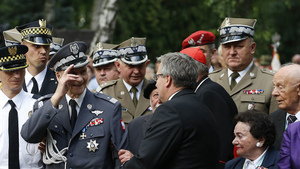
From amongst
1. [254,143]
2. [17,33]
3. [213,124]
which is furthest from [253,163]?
[17,33]

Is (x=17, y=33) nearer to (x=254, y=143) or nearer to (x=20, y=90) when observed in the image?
(x=20, y=90)

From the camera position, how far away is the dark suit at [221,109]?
539 cm

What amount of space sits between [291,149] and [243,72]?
1.99m

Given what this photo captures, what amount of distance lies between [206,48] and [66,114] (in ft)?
8.73

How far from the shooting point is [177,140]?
4191 millimetres

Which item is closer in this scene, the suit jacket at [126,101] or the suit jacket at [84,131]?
the suit jacket at [84,131]

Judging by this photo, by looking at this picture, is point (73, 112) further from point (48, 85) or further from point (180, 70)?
point (48, 85)

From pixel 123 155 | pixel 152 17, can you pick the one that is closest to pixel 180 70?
pixel 123 155

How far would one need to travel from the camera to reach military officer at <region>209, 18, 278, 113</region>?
21.6ft

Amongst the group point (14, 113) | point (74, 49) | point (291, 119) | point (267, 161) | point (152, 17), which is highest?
point (152, 17)

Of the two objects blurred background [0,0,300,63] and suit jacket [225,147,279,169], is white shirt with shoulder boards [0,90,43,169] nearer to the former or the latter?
suit jacket [225,147,279,169]

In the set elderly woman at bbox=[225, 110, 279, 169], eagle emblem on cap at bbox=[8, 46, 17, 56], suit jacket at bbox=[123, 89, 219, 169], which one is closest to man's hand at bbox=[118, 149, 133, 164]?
suit jacket at bbox=[123, 89, 219, 169]

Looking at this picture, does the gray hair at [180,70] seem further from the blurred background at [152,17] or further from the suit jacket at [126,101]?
the blurred background at [152,17]

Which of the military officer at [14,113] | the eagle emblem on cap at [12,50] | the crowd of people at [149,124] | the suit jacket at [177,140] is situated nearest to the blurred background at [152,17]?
the crowd of people at [149,124]
